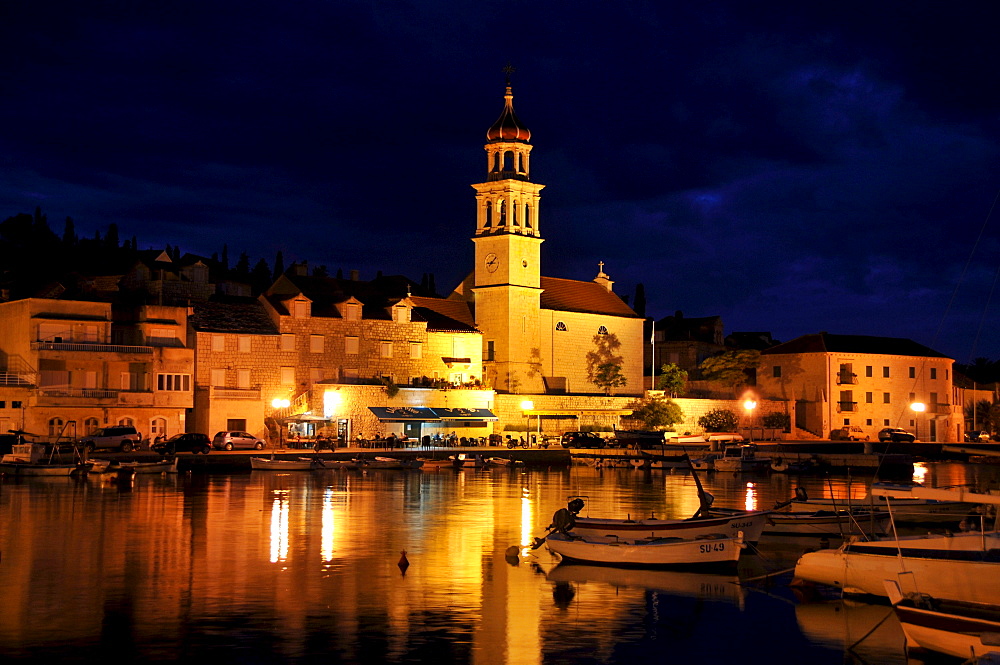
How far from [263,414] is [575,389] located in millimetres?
28124

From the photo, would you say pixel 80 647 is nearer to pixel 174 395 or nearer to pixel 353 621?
pixel 353 621

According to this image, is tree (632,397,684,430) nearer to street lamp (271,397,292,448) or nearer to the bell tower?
the bell tower

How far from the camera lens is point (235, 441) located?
6856 centimetres

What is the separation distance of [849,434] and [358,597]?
77080 mm

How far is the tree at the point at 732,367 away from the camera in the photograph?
100000mm

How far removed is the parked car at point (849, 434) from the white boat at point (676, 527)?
6580 centimetres

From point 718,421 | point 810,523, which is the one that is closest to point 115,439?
point 810,523

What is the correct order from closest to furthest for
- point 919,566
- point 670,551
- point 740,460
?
point 919,566 → point 670,551 → point 740,460

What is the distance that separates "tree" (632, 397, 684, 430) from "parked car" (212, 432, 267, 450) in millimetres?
32471

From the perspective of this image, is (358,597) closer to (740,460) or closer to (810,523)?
(810,523)

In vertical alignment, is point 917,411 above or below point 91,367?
below

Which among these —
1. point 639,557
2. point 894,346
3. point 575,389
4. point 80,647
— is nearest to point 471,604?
point 639,557

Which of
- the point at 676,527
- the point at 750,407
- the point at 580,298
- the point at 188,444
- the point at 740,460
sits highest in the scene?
the point at 580,298

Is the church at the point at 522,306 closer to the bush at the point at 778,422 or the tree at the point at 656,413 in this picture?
the tree at the point at 656,413
